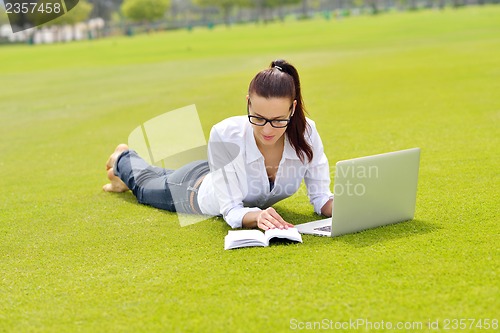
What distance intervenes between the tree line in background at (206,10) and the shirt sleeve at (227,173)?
94.7m

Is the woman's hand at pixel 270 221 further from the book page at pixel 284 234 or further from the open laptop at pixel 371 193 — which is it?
the open laptop at pixel 371 193

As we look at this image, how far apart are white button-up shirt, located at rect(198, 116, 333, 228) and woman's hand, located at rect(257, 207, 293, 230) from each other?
0.17 meters

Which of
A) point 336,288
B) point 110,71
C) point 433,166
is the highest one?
point 336,288

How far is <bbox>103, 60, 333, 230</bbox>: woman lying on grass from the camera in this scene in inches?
184

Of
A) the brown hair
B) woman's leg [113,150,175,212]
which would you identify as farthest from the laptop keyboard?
woman's leg [113,150,175,212]

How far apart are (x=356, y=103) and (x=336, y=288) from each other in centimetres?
961

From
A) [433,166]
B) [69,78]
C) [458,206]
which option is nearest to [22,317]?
[458,206]

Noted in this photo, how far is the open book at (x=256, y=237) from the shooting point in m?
4.52

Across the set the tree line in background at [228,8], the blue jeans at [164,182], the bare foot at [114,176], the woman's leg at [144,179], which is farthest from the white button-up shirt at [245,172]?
the tree line in background at [228,8]

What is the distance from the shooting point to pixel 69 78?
24.1 metres

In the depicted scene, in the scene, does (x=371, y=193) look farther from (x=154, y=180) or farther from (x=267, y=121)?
(x=154, y=180)

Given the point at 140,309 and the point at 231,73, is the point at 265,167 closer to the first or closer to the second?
the point at 140,309

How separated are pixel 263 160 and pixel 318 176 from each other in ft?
1.57

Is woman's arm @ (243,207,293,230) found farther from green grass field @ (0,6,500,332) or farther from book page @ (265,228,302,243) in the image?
green grass field @ (0,6,500,332)
